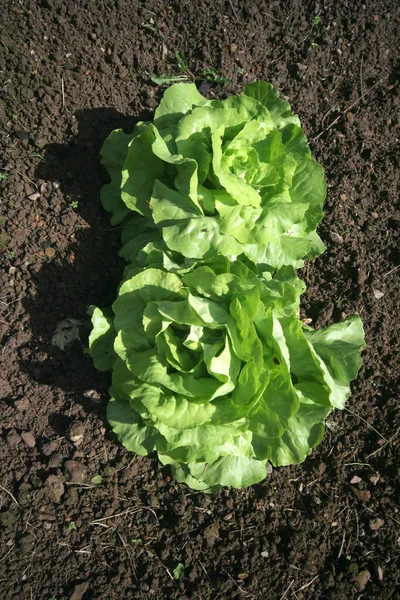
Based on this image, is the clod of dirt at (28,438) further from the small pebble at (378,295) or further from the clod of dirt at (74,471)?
the small pebble at (378,295)

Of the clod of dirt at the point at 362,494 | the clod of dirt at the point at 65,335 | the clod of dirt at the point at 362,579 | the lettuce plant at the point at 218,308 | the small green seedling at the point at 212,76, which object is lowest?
the clod of dirt at the point at 362,579

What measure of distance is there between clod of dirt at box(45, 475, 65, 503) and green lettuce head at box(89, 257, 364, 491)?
0.60m

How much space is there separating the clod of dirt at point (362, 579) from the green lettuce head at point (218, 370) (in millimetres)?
1199

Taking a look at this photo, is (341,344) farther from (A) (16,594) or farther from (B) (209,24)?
(B) (209,24)

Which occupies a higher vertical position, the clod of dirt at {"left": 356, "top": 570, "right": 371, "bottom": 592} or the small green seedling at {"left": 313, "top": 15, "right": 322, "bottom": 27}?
the small green seedling at {"left": 313, "top": 15, "right": 322, "bottom": 27}

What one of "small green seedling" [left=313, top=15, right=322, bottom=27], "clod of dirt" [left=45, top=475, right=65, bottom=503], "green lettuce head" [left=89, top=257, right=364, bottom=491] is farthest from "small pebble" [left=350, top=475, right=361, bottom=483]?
"small green seedling" [left=313, top=15, right=322, bottom=27]

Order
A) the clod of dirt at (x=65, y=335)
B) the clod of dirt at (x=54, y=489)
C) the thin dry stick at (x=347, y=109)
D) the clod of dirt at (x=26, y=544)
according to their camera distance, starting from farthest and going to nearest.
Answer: the thin dry stick at (x=347, y=109), the clod of dirt at (x=65, y=335), the clod of dirt at (x=54, y=489), the clod of dirt at (x=26, y=544)

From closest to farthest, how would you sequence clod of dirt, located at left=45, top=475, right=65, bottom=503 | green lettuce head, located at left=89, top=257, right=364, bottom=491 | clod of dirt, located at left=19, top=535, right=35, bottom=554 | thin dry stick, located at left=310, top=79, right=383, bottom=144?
green lettuce head, located at left=89, top=257, right=364, bottom=491
clod of dirt, located at left=19, top=535, right=35, bottom=554
clod of dirt, located at left=45, top=475, right=65, bottom=503
thin dry stick, located at left=310, top=79, right=383, bottom=144

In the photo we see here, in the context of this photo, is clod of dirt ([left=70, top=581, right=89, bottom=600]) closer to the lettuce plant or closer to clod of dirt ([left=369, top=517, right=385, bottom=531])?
the lettuce plant

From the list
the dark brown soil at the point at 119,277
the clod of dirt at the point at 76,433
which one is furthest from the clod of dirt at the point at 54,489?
the clod of dirt at the point at 76,433

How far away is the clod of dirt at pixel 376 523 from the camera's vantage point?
378 cm

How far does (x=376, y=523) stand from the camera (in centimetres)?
380

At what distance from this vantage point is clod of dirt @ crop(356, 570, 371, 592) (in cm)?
362

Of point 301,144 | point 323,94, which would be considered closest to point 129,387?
point 301,144
